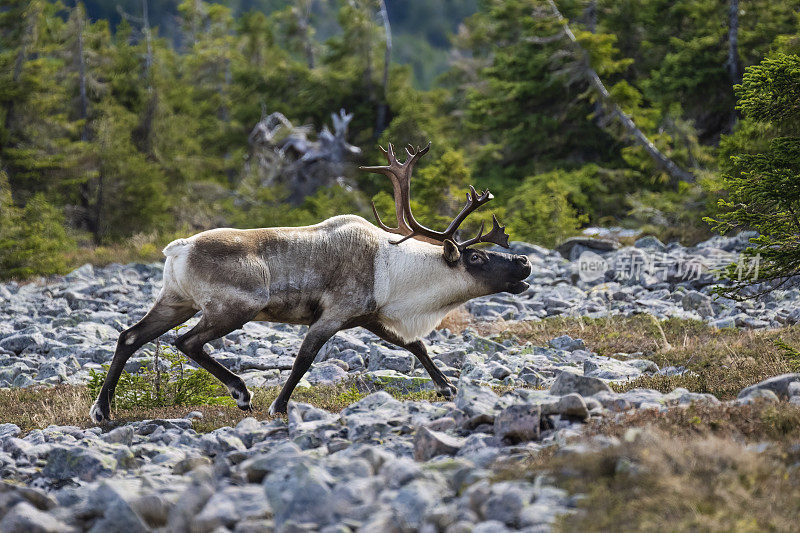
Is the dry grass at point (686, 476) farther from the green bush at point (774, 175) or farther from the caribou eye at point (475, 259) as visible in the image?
the caribou eye at point (475, 259)

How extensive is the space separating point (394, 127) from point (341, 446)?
79.0 feet

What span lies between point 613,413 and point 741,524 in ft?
6.08

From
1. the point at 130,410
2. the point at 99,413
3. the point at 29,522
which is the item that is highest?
the point at 29,522

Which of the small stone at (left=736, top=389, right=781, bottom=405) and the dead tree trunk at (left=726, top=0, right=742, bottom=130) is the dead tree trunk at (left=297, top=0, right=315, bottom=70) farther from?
the small stone at (left=736, top=389, right=781, bottom=405)

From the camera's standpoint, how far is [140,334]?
7.70 metres

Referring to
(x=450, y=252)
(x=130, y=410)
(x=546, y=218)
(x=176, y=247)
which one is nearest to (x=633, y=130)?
(x=546, y=218)

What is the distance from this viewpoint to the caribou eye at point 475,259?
852 cm

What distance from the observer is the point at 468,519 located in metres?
3.77

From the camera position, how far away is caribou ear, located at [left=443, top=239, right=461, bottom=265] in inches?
329

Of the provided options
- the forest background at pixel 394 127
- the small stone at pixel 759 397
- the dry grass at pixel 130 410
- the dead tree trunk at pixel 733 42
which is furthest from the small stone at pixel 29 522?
the dead tree trunk at pixel 733 42

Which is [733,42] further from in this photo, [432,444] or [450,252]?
[432,444]

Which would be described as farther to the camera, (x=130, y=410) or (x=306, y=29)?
(x=306, y=29)

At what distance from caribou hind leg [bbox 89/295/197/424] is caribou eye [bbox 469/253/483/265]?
294 centimetres

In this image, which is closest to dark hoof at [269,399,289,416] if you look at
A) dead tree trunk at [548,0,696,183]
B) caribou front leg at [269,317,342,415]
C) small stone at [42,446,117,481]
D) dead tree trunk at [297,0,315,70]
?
caribou front leg at [269,317,342,415]
